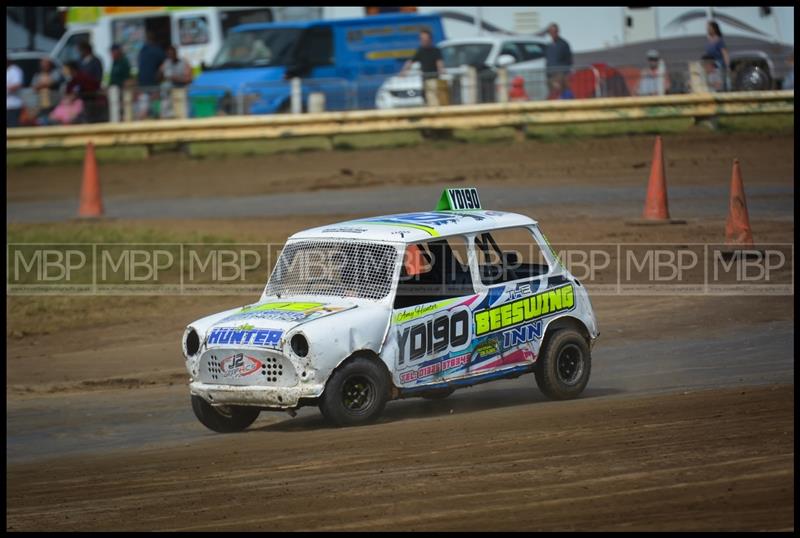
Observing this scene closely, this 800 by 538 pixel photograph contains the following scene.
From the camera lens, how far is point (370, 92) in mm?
25031

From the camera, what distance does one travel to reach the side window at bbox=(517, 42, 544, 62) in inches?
1060

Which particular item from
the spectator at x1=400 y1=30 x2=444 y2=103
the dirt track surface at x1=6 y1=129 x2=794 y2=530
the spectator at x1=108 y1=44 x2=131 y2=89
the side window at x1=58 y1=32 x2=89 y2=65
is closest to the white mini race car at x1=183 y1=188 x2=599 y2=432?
the dirt track surface at x1=6 y1=129 x2=794 y2=530

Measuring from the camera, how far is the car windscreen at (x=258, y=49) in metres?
26.9

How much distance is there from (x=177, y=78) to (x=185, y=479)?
2066cm

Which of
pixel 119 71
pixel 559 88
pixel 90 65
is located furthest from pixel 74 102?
pixel 559 88

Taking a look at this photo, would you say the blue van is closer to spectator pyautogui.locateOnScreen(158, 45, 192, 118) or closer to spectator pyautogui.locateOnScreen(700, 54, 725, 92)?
spectator pyautogui.locateOnScreen(158, 45, 192, 118)

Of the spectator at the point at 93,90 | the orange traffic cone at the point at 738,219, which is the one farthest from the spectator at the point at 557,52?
the orange traffic cone at the point at 738,219

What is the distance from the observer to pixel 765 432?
26.0 ft

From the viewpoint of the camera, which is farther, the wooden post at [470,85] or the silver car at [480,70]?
the wooden post at [470,85]

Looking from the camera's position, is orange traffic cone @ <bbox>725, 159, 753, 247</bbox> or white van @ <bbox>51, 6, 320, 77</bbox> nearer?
orange traffic cone @ <bbox>725, 159, 753, 247</bbox>

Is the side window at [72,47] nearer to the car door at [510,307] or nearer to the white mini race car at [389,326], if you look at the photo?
the white mini race car at [389,326]

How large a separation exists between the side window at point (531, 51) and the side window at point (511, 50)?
10 centimetres

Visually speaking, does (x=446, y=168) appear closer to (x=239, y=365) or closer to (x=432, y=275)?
(x=432, y=275)

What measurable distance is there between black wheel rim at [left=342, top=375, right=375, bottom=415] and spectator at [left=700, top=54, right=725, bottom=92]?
1554cm
